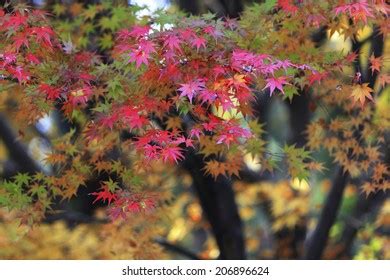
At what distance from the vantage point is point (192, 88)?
2.80m

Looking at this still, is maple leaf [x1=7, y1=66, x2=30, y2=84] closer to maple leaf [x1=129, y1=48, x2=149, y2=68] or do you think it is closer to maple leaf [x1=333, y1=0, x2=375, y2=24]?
maple leaf [x1=129, y1=48, x2=149, y2=68]

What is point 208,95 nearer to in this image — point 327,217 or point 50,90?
point 50,90

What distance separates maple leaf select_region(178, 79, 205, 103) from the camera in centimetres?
279

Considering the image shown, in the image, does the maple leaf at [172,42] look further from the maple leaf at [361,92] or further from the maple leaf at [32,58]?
the maple leaf at [361,92]

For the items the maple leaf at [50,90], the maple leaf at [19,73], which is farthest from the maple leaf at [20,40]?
the maple leaf at [50,90]

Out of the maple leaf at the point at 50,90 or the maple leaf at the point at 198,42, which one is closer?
the maple leaf at the point at 198,42

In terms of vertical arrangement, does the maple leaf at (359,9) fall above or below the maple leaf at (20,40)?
above

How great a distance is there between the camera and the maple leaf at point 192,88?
2.79 m

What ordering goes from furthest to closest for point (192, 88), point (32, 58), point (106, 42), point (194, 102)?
1. point (106, 42)
2. point (194, 102)
3. point (32, 58)
4. point (192, 88)

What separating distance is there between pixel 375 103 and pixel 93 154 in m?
2.43

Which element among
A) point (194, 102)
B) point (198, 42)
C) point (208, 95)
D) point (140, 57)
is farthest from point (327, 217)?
point (140, 57)

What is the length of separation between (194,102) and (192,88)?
562 mm
